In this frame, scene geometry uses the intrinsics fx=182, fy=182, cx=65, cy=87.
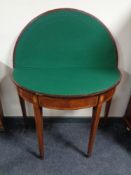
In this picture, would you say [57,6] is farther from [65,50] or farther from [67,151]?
[67,151]

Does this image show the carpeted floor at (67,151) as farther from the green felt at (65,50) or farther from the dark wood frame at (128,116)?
the green felt at (65,50)

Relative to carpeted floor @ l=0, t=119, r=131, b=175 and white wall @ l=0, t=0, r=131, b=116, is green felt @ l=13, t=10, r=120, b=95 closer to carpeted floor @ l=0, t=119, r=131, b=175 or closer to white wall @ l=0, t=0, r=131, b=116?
white wall @ l=0, t=0, r=131, b=116

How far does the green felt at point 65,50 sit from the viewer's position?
1269 millimetres

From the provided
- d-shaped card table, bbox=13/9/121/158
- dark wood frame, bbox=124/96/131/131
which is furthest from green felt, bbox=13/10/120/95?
dark wood frame, bbox=124/96/131/131

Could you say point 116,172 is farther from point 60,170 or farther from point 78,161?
point 60,170

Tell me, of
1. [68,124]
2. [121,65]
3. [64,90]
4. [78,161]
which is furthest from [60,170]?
[121,65]

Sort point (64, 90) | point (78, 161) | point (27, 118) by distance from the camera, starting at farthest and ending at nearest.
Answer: point (27, 118) < point (78, 161) < point (64, 90)

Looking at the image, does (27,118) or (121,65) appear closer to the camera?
(121,65)

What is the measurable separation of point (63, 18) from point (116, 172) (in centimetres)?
118

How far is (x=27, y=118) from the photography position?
1719 mm

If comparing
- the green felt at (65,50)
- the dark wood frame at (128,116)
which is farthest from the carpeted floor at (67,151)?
the green felt at (65,50)

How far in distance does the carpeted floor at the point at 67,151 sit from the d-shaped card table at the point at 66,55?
0.13m

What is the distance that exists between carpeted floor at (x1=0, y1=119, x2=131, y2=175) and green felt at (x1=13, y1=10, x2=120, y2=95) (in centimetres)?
64

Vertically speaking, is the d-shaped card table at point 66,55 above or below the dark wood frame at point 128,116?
above
